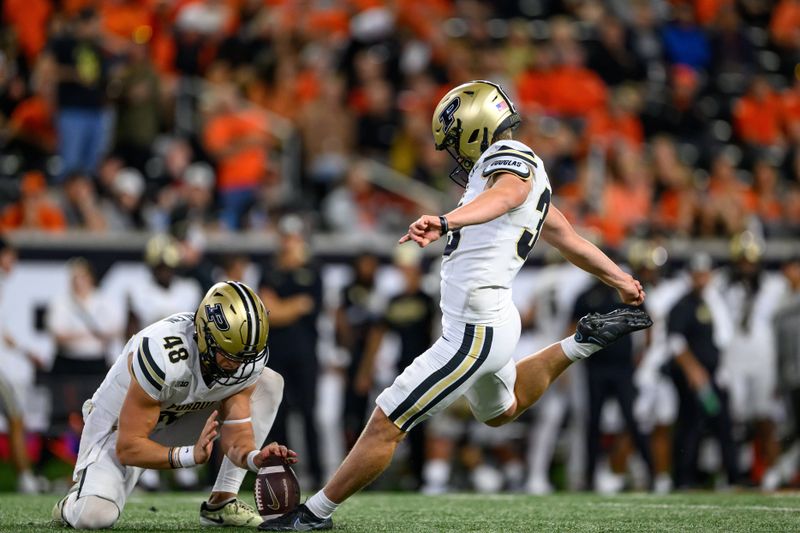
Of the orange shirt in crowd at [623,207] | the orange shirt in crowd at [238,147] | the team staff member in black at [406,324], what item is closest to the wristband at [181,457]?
the team staff member in black at [406,324]

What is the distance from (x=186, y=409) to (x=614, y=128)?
28.3ft

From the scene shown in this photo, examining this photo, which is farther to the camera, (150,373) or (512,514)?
(512,514)

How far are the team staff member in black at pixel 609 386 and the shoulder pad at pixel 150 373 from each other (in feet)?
17.6

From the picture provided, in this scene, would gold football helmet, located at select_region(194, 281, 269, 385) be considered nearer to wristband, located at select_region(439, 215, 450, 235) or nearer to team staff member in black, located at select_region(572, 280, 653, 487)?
wristband, located at select_region(439, 215, 450, 235)

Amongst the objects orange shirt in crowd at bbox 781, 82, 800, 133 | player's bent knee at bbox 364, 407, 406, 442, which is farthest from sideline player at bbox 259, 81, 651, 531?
orange shirt in crowd at bbox 781, 82, 800, 133

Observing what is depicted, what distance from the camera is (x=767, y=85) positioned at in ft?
47.8

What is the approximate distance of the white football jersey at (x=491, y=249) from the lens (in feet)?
17.9

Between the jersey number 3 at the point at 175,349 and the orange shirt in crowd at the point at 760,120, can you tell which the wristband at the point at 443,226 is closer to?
the jersey number 3 at the point at 175,349

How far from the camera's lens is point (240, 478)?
19.3 ft

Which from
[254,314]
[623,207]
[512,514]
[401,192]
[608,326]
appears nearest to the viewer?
[254,314]

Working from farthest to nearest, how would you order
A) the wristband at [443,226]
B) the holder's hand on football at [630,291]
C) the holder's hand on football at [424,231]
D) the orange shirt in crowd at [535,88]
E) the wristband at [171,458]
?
1. the orange shirt in crowd at [535,88]
2. the holder's hand on football at [630,291]
3. the wristband at [171,458]
4. the wristband at [443,226]
5. the holder's hand on football at [424,231]

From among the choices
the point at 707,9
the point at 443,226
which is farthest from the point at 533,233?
the point at 707,9

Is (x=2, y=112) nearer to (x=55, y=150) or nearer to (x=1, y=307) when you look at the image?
(x=55, y=150)

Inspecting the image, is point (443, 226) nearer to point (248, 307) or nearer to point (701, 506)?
point (248, 307)
